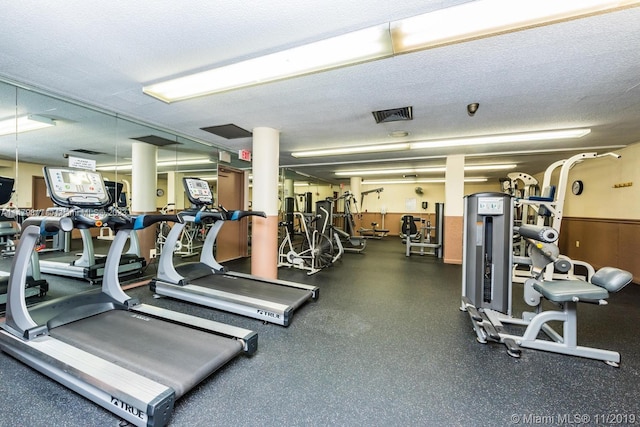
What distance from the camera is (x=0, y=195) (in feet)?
8.99

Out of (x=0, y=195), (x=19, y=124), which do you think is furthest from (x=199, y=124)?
(x=0, y=195)

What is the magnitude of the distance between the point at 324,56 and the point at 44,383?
3.04 m

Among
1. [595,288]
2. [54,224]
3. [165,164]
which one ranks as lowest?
[595,288]

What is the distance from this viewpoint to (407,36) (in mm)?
1821

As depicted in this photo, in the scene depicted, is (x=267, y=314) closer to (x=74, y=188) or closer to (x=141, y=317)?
(x=141, y=317)

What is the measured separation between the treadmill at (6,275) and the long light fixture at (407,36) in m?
2.24

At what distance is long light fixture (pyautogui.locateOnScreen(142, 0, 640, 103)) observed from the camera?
1.55 metres

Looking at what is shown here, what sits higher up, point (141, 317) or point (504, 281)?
point (504, 281)

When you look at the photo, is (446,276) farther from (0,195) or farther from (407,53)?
(0,195)

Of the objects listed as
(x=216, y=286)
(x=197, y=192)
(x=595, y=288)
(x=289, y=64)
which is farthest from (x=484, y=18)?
(x=216, y=286)

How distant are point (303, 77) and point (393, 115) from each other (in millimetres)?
1493

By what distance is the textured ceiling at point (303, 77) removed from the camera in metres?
1.72

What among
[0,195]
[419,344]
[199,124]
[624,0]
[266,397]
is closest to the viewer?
[624,0]

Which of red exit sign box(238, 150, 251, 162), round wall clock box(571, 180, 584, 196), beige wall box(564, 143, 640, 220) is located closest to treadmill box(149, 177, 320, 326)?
red exit sign box(238, 150, 251, 162)
